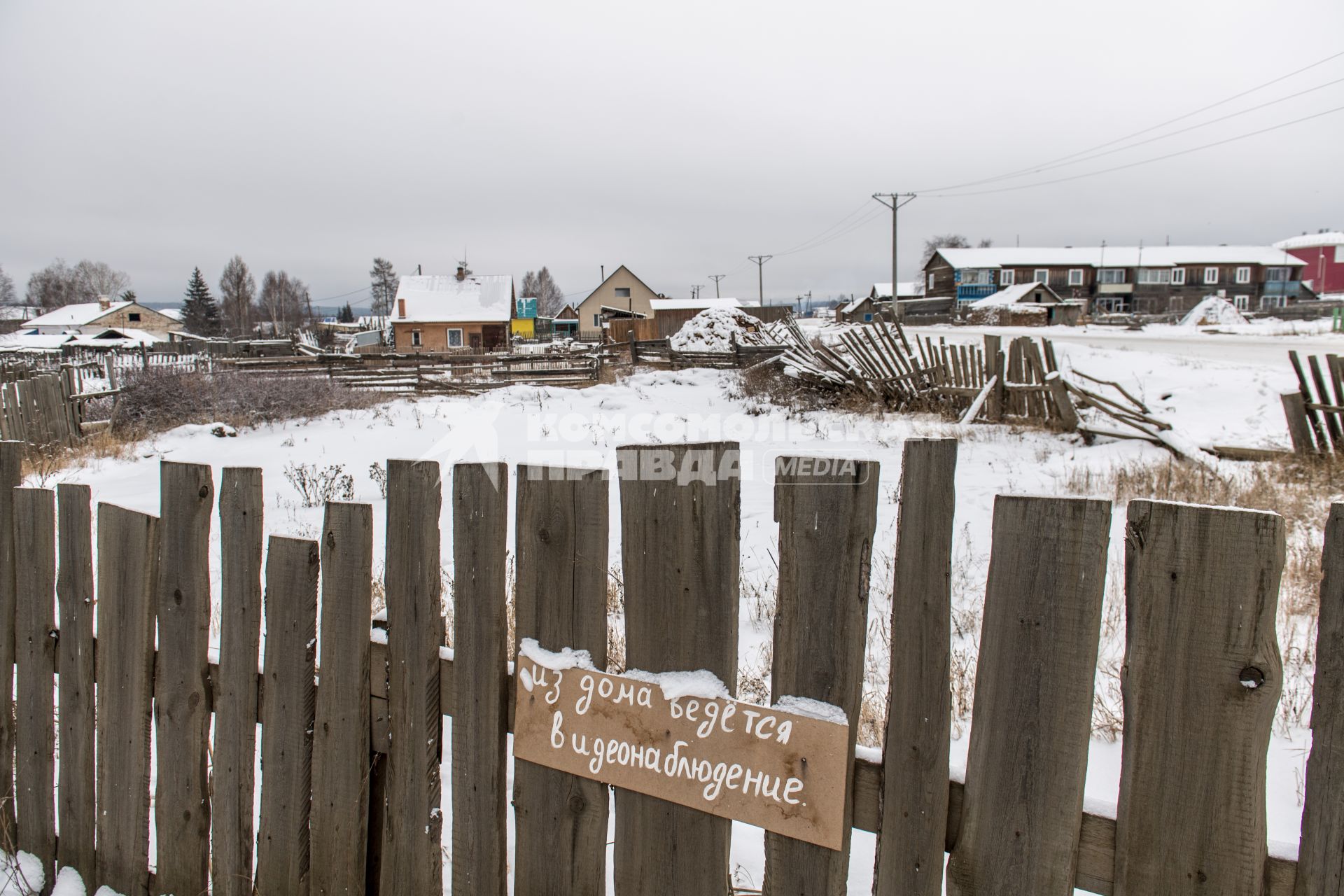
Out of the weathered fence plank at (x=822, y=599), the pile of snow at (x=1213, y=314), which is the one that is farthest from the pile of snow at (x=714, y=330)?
the pile of snow at (x=1213, y=314)

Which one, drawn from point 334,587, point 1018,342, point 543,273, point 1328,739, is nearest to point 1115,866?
point 1328,739

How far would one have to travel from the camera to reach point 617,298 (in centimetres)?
6359

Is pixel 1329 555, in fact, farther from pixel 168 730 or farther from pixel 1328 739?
pixel 168 730

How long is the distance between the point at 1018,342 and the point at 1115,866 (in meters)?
9.51

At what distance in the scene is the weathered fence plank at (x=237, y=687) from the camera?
1.89m

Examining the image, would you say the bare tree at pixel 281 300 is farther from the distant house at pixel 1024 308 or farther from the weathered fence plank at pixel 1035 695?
the weathered fence plank at pixel 1035 695

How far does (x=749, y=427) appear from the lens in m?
11.5

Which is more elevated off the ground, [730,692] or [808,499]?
[808,499]

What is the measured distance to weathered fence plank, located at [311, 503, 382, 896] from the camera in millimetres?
1833

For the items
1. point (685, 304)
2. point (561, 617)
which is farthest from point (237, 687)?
point (685, 304)

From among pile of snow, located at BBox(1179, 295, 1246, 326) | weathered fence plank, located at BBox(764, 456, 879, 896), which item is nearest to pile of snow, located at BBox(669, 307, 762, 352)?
weathered fence plank, located at BBox(764, 456, 879, 896)

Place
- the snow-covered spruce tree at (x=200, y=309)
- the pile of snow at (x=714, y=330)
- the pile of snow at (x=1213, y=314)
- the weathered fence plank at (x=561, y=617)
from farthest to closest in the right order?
the snow-covered spruce tree at (x=200, y=309) → the pile of snow at (x=1213, y=314) → the pile of snow at (x=714, y=330) → the weathered fence plank at (x=561, y=617)

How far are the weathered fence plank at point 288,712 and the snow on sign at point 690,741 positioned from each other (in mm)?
617

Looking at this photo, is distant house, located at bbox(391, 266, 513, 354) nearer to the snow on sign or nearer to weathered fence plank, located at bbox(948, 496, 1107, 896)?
the snow on sign
